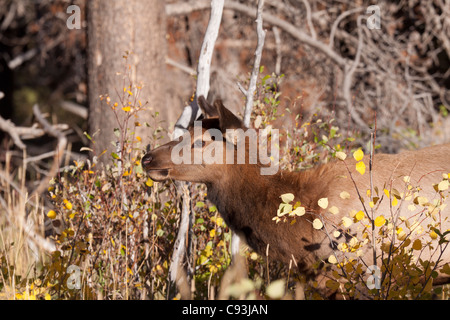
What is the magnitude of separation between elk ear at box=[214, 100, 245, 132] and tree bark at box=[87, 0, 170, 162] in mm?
2221

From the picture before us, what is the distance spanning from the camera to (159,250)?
5359mm

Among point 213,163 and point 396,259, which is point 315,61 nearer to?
point 213,163

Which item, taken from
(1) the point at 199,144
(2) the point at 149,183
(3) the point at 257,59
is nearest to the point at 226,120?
(1) the point at 199,144

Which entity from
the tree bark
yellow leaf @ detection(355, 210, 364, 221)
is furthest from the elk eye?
the tree bark

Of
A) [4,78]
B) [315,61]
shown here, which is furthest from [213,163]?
[4,78]

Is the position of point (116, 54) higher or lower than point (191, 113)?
higher

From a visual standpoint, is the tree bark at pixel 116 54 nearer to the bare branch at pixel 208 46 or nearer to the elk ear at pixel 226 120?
the bare branch at pixel 208 46

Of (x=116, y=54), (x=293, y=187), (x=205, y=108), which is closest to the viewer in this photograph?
(x=293, y=187)

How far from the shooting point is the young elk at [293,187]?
4.30 meters

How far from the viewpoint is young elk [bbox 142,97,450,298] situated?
14.1 ft

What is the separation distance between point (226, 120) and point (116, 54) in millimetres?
2742

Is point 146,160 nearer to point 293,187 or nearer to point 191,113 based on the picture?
point 191,113

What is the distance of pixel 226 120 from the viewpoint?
15.3 feet

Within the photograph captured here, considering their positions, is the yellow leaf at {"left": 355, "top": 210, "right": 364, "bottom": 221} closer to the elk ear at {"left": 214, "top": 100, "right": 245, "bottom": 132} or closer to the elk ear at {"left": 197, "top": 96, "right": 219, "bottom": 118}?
the elk ear at {"left": 214, "top": 100, "right": 245, "bottom": 132}
